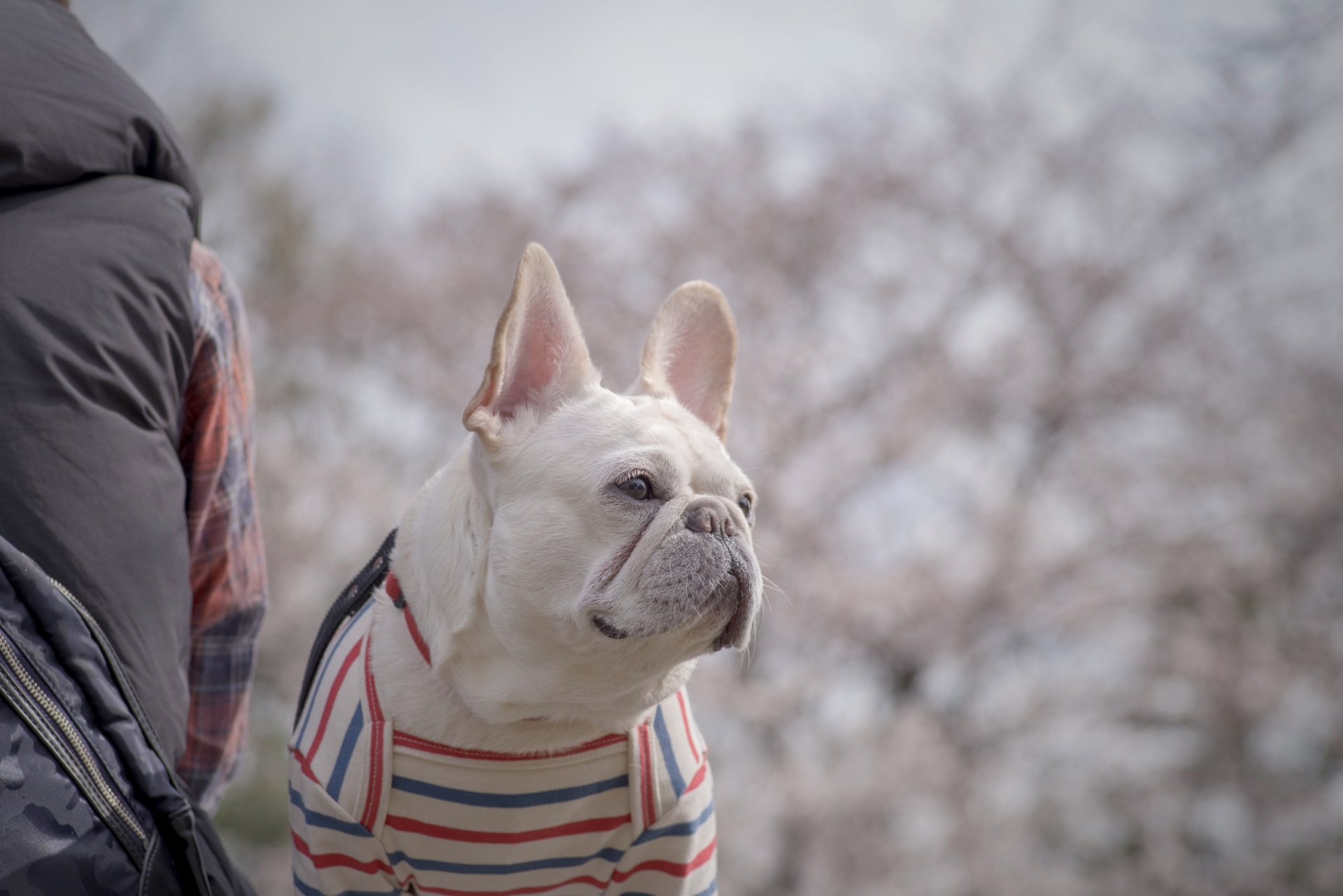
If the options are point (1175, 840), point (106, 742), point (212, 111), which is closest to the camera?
point (106, 742)

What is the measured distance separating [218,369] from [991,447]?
6.31 m

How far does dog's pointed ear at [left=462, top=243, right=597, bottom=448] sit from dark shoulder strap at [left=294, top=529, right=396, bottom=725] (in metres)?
0.33

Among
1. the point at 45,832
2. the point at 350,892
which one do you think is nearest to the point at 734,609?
the point at 350,892

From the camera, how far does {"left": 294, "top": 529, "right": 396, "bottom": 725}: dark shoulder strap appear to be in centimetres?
140

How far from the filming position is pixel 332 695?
4.16 feet

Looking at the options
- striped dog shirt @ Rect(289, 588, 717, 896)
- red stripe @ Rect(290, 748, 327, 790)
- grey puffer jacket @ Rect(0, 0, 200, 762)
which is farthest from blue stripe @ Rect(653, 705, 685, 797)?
grey puffer jacket @ Rect(0, 0, 200, 762)

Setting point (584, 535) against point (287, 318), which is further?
point (287, 318)

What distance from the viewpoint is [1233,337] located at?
6.65m

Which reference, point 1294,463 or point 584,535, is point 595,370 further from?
point 1294,463

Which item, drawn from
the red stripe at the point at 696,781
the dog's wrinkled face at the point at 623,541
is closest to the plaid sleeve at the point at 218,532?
the dog's wrinkled face at the point at 623,541

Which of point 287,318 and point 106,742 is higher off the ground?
point 106,742

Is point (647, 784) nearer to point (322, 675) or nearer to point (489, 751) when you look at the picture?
point (489, 751)

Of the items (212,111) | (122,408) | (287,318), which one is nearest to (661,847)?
(122,408)

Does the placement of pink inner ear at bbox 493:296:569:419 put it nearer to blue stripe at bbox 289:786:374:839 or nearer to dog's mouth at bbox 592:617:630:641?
dog's mouth at bbox 592:617:630:641
